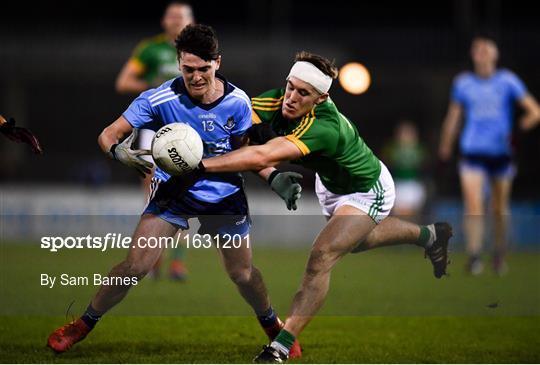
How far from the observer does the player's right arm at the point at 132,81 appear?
9.85 meters

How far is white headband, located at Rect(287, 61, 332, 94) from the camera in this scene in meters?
6.41

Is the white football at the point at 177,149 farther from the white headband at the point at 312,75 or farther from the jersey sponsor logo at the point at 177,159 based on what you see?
the white headband at the point at 312,75

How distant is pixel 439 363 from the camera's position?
254 inches

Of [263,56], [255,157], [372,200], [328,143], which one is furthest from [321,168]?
[263,56]

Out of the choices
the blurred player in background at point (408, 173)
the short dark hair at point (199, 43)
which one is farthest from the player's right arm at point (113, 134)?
the blurred player in background at point (408, 173)

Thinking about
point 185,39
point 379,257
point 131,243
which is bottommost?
point 379,257

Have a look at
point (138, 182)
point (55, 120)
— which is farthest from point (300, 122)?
point (55, 120)

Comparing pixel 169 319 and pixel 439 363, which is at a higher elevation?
pixel 439 363

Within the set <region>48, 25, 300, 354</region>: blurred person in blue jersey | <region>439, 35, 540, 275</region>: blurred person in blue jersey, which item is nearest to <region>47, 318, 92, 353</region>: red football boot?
<region>48, 25, 300, 354</region>: blurred person in blue jersey

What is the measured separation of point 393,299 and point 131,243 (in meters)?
2.94

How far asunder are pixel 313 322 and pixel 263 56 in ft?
37.3

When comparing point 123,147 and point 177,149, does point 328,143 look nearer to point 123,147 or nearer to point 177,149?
point 177,149

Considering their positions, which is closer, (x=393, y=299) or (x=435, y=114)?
(x=393, y=299)

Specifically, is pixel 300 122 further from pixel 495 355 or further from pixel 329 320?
pixel 329 320
